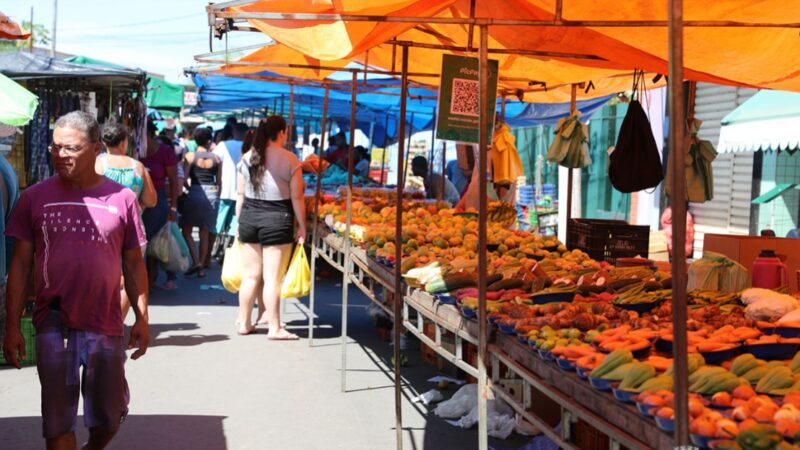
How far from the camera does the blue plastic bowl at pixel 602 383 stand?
11.6 feet

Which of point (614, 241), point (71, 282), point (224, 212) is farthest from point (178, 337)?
point (71, 282)

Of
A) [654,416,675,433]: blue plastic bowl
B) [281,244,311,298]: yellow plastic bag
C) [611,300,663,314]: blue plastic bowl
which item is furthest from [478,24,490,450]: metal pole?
[281,244,311,298]: yellow plastic bag

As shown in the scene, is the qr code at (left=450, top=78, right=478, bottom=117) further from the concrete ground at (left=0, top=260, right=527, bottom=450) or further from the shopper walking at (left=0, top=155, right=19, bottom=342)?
the shopper walking at (left=0, top=155, right=19, bottom=342)

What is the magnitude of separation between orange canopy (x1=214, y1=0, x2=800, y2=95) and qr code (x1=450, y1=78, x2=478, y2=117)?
391 millimetres

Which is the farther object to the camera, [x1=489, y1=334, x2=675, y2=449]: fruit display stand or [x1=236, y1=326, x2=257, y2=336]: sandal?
[x1=236, y1=326, x2=257, y2=336]: sandal

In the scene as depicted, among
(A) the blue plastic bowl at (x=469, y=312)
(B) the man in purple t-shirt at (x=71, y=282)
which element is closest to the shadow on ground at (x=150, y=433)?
(B) the man in purple t-shirt at (x=71, y=282)

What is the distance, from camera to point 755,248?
7355mm

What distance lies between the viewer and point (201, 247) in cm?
1540

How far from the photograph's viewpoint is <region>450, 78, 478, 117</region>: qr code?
6362 mm

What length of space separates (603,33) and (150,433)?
4.17 meters

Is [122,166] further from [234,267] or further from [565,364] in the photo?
A: [565,364]

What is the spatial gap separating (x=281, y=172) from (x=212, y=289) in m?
4.34

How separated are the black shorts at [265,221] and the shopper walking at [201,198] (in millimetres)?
5074

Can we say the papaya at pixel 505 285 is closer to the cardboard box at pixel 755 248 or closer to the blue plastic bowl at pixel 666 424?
the cardboard box at pixel 755 248
